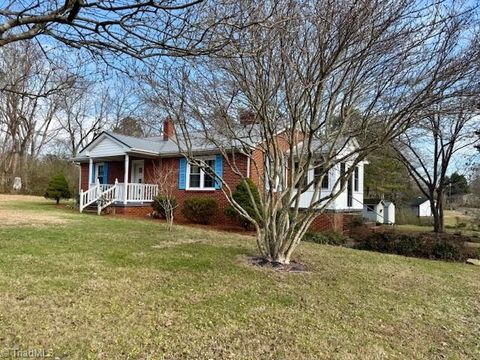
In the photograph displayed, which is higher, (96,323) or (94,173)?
(94,173)

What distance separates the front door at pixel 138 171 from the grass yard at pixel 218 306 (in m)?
10.8

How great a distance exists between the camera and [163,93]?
7.27 metres

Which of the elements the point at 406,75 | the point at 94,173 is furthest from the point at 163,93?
the point at 94,173

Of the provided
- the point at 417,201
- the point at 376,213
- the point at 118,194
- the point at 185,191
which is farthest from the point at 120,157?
the point at 417,201

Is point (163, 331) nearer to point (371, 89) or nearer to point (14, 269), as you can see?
point (14, 269)

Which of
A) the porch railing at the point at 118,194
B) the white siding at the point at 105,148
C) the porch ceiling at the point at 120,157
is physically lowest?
the porch railing at the point at 118,194

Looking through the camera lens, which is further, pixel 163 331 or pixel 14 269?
pixel 14 269

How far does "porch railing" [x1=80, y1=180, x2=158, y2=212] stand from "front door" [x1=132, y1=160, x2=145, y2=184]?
1511 mm

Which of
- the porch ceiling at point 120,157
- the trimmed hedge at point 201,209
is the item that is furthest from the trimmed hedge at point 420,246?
the porch ceiling at point 120,157

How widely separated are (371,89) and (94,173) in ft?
56.4

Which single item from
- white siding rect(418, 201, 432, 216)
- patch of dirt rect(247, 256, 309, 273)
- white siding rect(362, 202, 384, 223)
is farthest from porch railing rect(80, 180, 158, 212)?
white siding rect(418, 201, 432, 216)

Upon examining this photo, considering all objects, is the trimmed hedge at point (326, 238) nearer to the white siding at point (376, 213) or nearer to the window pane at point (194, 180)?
the window pane at point (194, 180)

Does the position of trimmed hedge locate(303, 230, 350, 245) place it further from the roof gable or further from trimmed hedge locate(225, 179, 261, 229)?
the roof gable

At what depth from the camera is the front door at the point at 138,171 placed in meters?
18.3
